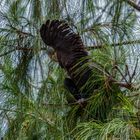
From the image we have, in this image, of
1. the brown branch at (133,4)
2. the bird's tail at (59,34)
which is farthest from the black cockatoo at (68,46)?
the brown branch at (133,4)

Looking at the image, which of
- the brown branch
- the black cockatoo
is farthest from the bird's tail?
the brown branch

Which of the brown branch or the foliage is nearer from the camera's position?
the foliage

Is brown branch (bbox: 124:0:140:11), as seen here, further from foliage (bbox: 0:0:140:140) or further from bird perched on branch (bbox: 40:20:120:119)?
bird perched on branch (bbox: 40:20:120:119)

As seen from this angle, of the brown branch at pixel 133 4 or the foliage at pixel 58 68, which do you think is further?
the brown branch at pixel 133 4

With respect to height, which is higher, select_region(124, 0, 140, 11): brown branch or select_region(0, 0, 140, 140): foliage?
select_region(124, 0, 140, 11): brown branch

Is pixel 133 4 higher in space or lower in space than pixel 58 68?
higher

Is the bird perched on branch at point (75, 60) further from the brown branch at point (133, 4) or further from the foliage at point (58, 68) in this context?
the brown branch at point (133, 4)

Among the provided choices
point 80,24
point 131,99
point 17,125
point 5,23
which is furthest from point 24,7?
point 131,99

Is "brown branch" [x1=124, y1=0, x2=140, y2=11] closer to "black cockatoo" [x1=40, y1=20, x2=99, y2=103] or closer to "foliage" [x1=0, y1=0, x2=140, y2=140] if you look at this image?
"foliage" [x1=0, y1=0, x2=140, y2=140]

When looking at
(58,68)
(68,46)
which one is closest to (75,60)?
(68,46)

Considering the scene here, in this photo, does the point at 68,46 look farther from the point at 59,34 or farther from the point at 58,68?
the point at 58,68

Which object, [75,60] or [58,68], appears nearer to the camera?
[75,60]

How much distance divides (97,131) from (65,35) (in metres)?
0.28

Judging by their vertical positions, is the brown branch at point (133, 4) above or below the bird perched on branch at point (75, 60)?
above
